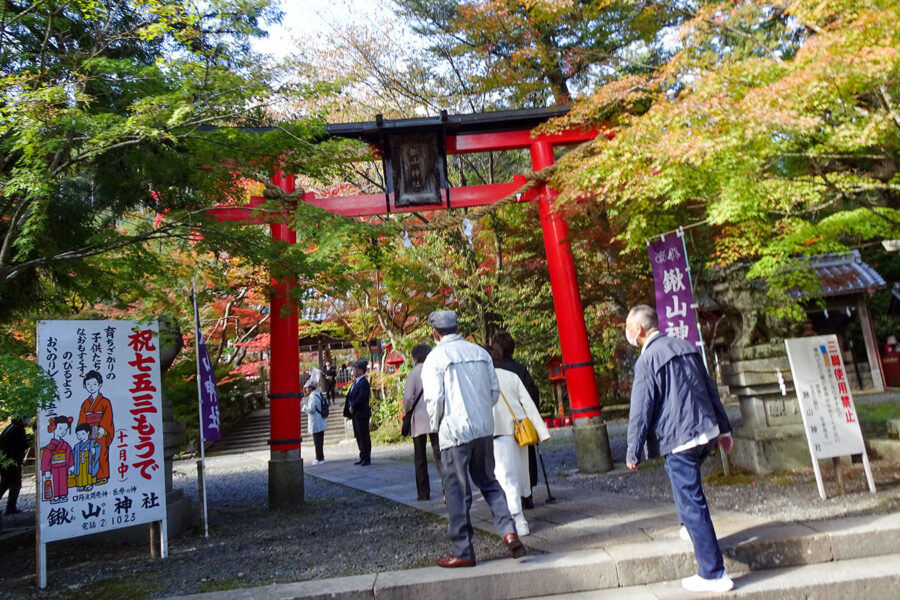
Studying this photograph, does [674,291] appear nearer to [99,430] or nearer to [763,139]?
[763,139]

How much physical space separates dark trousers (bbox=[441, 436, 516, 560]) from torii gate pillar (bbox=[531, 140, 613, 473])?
4343mm

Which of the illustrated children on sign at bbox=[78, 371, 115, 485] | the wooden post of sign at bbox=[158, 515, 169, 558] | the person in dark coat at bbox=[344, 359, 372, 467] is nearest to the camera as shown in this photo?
the illustrated children on sign at bbox=[78, 371, 115, 485]

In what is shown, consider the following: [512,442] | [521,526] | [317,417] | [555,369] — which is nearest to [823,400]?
[512,442]

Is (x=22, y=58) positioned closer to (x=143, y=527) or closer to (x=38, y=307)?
(x=38, y=307)

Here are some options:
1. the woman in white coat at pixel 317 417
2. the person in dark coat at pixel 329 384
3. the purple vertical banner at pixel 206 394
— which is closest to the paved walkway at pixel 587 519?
the purple vertical banner at pixel 206 394

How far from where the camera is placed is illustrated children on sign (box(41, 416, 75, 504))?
184 inches

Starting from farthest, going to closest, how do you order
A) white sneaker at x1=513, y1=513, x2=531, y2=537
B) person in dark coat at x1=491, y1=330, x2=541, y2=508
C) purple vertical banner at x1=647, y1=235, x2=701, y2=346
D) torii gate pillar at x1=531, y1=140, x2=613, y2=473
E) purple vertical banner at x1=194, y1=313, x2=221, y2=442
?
torii gate pillar at x1=531, y1=140, x2=613, y2=473 < purple vertical banner at x1=647, y1=235, x2=701, y2=346 < purple vertical banner at x1=194, y1=313, x2=221, y2=442 < person in dark coat at x1=491, y1=330, x2=541, y2=508 < white sneaker at x1=513, y1=513, x2=531, y2=537

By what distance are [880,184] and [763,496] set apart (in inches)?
127

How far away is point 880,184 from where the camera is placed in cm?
577

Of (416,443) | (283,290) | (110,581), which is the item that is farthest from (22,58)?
(416,443)

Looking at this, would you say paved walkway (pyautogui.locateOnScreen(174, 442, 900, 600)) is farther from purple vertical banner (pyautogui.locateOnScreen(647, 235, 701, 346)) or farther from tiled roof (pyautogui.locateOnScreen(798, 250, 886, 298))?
tiled roof (pyautogui.locateOnScreen(798, 250, 886, 298))

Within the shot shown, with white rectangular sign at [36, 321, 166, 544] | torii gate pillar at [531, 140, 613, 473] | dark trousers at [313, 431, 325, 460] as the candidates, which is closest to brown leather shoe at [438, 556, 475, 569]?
white rectangular sign at [36, 321, 166, 544]

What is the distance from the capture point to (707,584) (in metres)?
3.37

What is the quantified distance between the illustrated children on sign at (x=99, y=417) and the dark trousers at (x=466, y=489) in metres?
3.10
